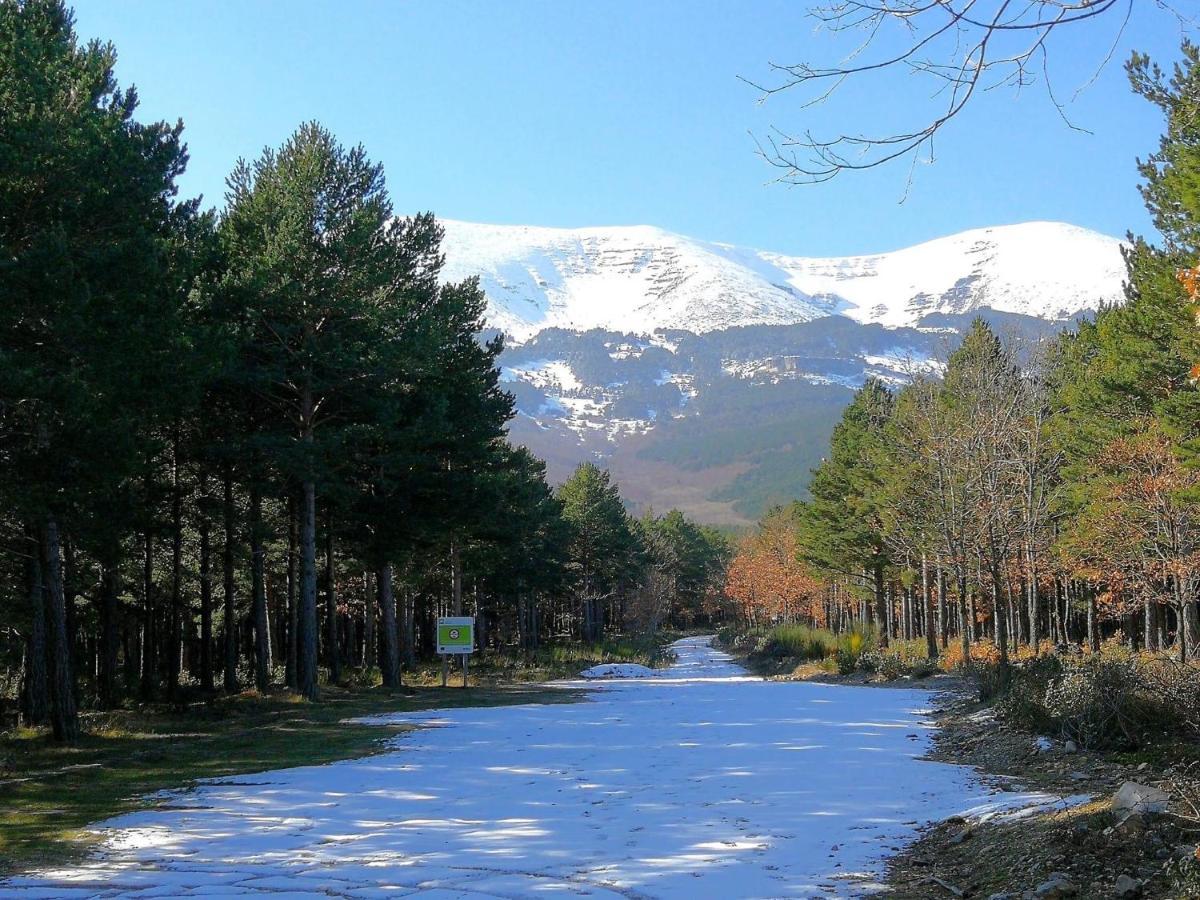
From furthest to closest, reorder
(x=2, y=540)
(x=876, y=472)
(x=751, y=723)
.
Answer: (x=876, y=472) < (x=2, y=540) < (x=751, y=723)

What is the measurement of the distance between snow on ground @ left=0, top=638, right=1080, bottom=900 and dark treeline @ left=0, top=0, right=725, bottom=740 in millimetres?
6118

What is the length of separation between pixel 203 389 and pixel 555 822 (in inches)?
582

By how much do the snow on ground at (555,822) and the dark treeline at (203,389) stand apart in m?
6.12

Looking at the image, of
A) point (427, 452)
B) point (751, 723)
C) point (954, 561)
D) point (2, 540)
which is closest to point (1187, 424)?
point (954, 561)

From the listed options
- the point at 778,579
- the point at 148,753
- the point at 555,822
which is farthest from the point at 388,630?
the point at 778,579

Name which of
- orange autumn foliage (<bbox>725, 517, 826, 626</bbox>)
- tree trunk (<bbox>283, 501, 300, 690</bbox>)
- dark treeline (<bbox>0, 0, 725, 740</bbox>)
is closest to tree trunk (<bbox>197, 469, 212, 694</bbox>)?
dark treeline (<bbox>0, 0, 725, 740</bbox>)

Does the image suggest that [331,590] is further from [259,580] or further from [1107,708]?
[1107,708]

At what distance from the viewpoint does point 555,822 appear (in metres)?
8.51

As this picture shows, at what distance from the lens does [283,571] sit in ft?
119

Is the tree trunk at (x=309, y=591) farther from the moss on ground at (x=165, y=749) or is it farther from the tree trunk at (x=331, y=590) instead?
the tree trunk at (x=331, y=590)

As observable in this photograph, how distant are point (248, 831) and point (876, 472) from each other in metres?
35.4

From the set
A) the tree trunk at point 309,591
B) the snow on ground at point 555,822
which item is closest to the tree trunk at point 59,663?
the snow on ground at point 555,822

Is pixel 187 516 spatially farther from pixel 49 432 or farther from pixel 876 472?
pixel 876 472

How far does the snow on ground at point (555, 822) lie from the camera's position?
21.7 feet
